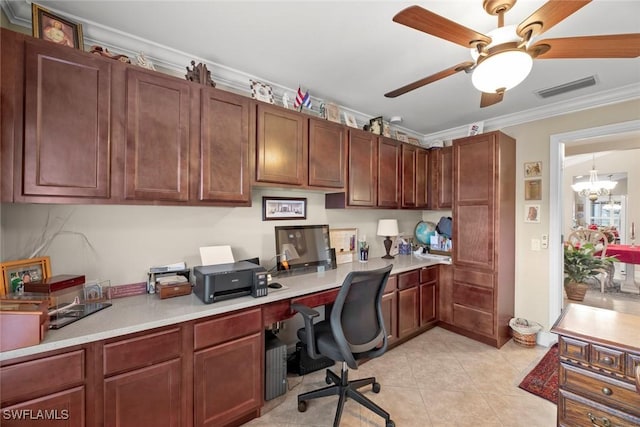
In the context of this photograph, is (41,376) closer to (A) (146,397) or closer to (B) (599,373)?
(A) (146,397)

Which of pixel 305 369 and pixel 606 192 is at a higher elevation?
pixel 606 192

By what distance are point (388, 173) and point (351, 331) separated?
2.00 meters

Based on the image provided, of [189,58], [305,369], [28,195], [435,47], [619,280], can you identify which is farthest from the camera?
[619,280]

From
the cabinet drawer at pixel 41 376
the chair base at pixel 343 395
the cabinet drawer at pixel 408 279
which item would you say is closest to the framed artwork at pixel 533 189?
the cabinet drawer at pixel 408 279

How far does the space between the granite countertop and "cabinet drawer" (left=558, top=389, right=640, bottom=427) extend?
1564 millimetres

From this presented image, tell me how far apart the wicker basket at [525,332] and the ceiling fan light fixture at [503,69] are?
2.89 metres

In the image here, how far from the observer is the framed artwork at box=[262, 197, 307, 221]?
263cm

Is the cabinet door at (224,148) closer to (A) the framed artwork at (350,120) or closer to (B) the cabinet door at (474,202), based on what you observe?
(A) the framed artwork at (350,120)

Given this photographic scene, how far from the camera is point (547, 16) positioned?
46.6 inches

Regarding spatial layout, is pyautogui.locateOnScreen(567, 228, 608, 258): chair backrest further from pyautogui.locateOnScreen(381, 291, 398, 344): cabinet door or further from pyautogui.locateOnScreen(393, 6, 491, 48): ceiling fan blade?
pyautogui.locateOnScreen(393, 6, 491, 48): ceiling fan blade

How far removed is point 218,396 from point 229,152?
1669 mm

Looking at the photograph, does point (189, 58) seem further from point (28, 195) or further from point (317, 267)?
point (317, 267)

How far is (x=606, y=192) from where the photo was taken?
6.21 m

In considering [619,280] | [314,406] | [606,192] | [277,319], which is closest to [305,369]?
[314,406]
